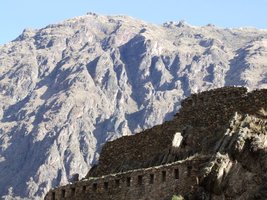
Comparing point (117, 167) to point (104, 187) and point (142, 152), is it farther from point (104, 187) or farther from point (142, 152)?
point (104, 187)

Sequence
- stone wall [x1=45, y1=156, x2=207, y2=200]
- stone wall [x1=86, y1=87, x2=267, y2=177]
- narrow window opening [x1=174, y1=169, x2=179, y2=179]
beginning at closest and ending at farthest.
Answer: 1. stone wall [x1=45, y1=156, x2=207, y2=200]
2. narrow window opening [x1=174, y1=169, x2=179, y2=179]
3. stone wall [x1=86, y1=87, x2=267, y2=177]

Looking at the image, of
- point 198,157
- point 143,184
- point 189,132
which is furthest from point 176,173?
point 189,132

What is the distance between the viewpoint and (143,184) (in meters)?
39.3

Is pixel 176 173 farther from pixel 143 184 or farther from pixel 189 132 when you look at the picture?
pixel 189 132

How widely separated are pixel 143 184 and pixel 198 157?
3.46 metres

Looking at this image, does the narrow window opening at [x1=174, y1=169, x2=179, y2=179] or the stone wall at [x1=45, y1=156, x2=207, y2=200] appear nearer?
the stone wall at [x1=45, y1=156, x2=207, y2=200]

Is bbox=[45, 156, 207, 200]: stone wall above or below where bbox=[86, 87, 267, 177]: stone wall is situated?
below

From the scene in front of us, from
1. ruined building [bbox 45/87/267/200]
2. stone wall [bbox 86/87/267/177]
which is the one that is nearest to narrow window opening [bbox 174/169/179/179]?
ruined building [bbox 45/87/267/200]

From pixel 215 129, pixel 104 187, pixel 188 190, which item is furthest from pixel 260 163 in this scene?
pixel 104 187

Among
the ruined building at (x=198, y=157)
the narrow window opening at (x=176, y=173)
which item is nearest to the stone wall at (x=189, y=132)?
the ruined building at (x=198, y=157)

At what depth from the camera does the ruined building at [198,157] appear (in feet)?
118

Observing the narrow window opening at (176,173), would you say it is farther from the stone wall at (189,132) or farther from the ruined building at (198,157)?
the stone wall at (189,132)

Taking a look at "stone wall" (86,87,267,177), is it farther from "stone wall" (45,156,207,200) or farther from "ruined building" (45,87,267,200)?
"stone wall" (45,156,207,200)

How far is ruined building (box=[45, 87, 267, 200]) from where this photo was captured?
36094 millimetres
